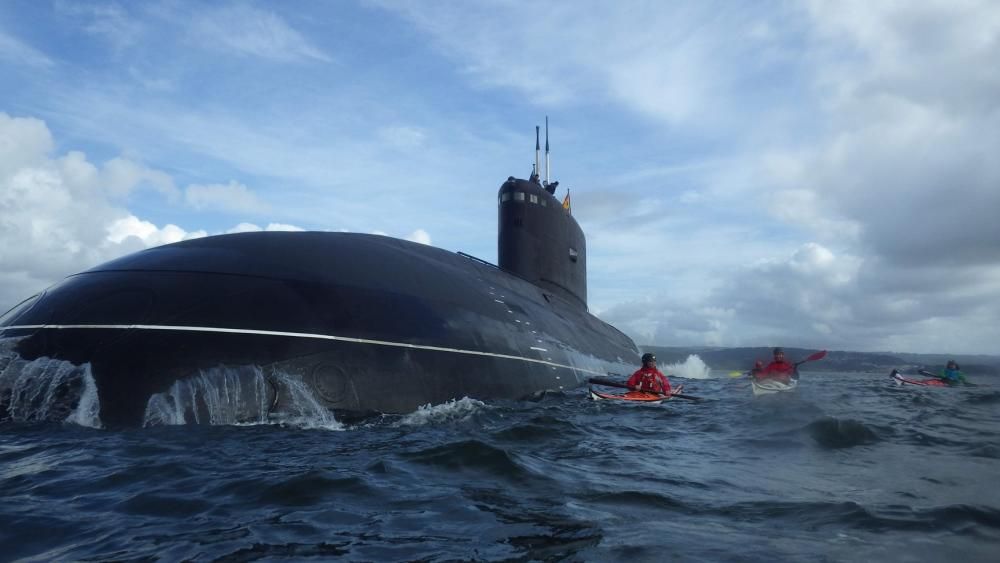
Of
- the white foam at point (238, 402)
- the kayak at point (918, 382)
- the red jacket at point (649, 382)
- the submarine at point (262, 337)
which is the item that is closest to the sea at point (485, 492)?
the white foam at point (238, 402)

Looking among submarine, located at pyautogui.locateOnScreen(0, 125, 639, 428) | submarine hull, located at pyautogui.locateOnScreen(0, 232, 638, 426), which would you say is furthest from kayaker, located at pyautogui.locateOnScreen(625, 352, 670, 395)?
submarine hull, located at pyautogui.locateOnScreen(0, 232, 638, 426)

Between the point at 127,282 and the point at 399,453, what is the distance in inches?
263

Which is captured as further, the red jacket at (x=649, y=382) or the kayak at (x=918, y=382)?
the kayak at (x=918, y=382)

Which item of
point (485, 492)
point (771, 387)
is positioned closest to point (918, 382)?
point (771, 387)

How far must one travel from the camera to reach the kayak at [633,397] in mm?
14594

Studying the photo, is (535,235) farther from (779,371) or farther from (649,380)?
(779,371)

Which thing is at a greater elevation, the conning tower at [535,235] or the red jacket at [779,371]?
the conning tower at [535,235]

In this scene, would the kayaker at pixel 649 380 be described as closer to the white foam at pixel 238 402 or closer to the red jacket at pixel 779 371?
the red jacket at pixel 779 371

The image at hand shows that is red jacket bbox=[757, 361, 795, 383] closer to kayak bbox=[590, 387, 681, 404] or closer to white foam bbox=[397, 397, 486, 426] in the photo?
kayak bbox=[590, 387, 681, 404]

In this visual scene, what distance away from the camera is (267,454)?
7.48m

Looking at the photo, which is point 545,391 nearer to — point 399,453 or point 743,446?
point 743,446

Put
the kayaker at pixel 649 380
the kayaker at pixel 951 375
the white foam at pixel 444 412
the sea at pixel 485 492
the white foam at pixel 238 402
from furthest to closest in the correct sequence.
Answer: the kayaker at pixel 951 375, the kayaker at pixel 649 380, the white foam at pixel 444 412, the white foam at pixel 238 402, the sea at pixel 485 492

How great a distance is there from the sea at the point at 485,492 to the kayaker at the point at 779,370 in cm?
719

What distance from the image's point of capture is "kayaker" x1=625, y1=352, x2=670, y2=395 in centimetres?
1533
